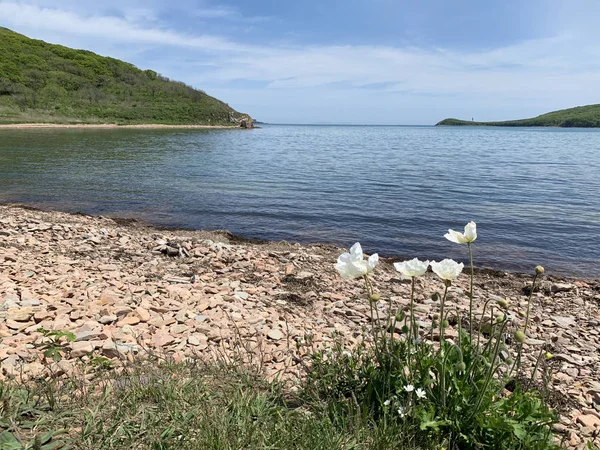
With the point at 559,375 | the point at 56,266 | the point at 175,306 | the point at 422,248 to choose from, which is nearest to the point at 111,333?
the point at 175,306

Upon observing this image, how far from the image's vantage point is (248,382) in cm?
321

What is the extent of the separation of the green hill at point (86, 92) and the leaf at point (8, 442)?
68.4 meters

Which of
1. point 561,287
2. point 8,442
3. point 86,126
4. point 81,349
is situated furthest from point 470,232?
point 86,126

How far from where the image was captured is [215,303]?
5.39 m

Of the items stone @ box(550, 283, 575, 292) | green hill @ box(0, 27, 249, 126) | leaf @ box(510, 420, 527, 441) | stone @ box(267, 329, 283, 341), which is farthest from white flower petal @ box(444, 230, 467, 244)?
green hill @ box(0, 27, 249, 126)

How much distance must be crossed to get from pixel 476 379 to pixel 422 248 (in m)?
8.09

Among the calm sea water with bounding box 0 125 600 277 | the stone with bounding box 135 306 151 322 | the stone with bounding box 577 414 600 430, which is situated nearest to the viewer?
the stone with bounding box 577 414 600 430

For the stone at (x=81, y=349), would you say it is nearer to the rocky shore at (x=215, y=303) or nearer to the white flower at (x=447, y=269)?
the rocky shore at (x=215, y=303)

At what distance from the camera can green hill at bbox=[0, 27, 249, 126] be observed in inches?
2749

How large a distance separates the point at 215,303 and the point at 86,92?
90498mm

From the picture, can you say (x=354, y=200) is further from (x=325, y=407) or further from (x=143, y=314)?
(x=325, y=407)

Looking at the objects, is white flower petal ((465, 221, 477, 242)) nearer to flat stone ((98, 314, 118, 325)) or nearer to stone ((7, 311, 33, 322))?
flat stone ((98, 314, 118, 325))

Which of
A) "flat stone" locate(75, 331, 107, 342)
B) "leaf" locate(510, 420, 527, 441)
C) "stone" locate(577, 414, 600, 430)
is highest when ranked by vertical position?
"leaf" locate(510, 420, 527, 441)

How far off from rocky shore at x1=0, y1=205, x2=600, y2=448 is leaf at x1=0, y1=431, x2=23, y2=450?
3.46 feet
